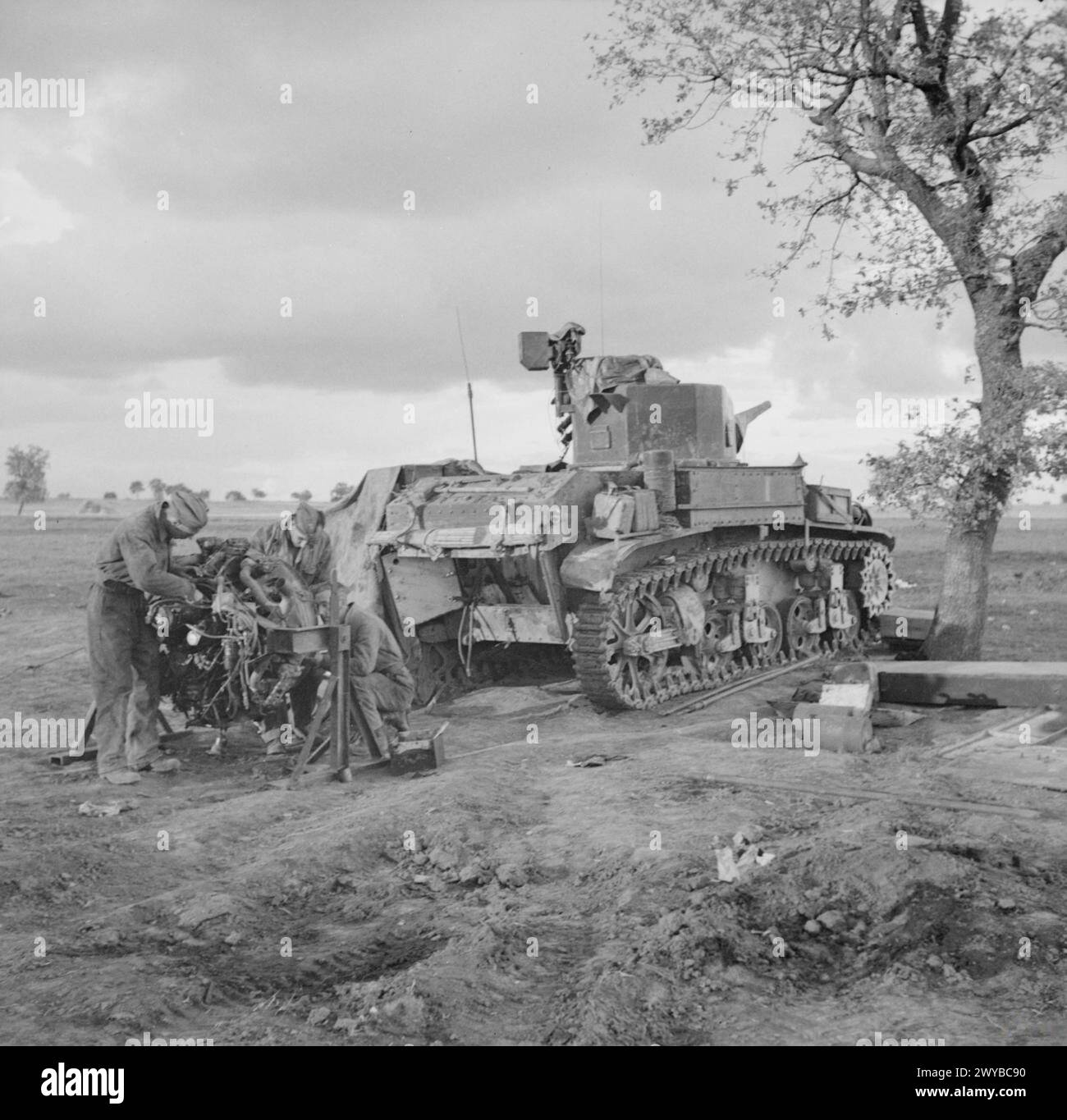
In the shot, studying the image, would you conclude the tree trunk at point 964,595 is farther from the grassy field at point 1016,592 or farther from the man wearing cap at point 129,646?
the man wearing cap at point 129,646

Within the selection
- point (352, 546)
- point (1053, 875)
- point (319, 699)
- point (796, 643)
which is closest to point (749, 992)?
point (1053, 875)

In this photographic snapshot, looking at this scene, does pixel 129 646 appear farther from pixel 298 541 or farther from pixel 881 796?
pixel 881 796

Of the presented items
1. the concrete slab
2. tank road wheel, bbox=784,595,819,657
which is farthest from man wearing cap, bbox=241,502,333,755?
tank road wheel, bbox=784,595,819,657

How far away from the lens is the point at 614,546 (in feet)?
36.5

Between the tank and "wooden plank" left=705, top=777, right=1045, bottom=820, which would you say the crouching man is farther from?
"wooden plank" left=705, top=777, right=1045, bottom=820

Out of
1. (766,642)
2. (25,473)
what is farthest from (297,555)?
(25,473)

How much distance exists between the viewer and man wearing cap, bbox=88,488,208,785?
8.87 meters

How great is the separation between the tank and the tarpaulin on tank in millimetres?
18

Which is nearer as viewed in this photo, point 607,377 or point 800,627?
point 607,377

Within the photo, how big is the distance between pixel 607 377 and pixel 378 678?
5.03 m

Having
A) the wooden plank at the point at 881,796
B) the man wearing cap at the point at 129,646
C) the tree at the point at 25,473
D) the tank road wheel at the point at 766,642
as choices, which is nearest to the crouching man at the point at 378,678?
the man wearing cap at the point at 129,646

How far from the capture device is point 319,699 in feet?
29.9

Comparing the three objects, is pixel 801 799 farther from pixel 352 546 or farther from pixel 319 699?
pixel 352 546


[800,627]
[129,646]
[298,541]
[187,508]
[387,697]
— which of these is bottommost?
[387,697]
